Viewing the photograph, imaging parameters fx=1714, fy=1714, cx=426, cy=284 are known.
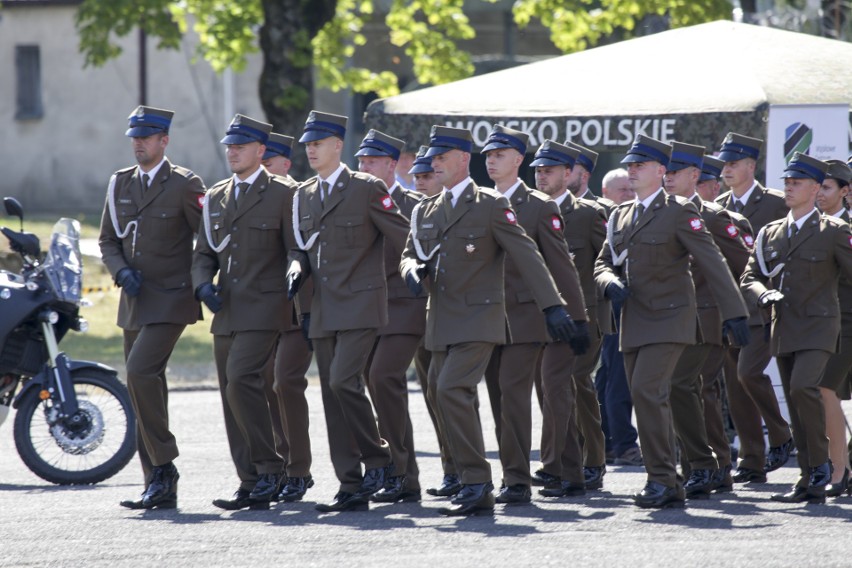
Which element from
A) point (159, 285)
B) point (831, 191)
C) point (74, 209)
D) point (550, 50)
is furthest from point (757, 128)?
point (74, 209)

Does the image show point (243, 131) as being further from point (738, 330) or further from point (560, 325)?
point (738, 330)

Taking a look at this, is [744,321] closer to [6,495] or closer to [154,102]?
[6,495]

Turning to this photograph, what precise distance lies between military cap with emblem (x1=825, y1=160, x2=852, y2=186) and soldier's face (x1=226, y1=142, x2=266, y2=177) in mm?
3194

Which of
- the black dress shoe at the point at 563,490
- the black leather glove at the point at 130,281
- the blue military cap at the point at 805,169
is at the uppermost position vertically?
the blue military cap at the point at 805,169

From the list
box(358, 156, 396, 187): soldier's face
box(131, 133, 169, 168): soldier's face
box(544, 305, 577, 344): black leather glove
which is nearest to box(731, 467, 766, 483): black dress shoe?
box(544, 305, 577, 344): black leather glove

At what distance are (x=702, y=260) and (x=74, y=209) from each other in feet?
87.1

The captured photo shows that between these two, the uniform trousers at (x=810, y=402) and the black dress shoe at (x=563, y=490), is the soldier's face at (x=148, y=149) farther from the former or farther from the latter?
the uniform trousers at (x=810, y=402)

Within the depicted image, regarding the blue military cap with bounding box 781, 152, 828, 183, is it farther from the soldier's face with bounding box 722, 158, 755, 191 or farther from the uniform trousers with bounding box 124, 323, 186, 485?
the uniform trousers with bounding box 124, 323, 186, 485

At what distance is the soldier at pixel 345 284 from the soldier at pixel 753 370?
237 centimetres

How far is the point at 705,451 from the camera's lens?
945 centimetres

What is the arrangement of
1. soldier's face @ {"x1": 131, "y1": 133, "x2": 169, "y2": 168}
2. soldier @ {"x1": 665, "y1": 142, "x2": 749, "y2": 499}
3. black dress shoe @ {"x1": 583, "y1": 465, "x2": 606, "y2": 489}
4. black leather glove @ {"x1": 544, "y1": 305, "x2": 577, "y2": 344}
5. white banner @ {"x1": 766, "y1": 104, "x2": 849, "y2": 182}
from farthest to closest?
white banner @ {"x1": 766, "y1": 104, "x2": 849, "y2": 182} → black dress shoe @ {"x1": 583, "y1": 465, "x2": 606, "y2": 489} → soldier @ {"x1": 665, "y1": 142, "x2": 749, "y2": 499} → soldier's face @ {"x1": 131, "y1": 133, "x2": 169, "y2": 168} → black leather glove @ {"x1": 544, "y1": 305, "x2": 577, "y2": 344}

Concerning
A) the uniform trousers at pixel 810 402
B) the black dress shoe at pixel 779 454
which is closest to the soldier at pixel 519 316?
the uniform trousers at pixel 810 402

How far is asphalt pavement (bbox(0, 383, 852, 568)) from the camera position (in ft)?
24.5

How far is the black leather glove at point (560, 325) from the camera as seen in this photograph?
8.46 metres
